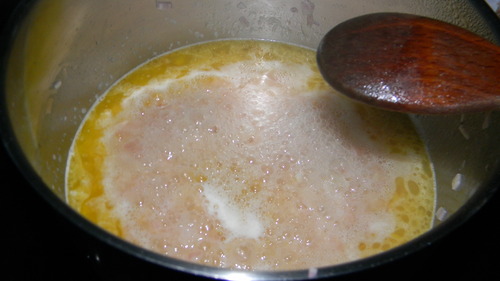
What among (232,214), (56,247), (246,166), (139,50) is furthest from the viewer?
(139,50)

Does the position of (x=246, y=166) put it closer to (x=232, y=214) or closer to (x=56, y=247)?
(x=232, y=214)

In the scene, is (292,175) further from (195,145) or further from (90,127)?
(90,127)

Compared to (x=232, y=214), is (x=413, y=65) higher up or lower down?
higher up

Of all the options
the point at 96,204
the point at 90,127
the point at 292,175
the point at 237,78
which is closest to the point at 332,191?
the point at 292,175

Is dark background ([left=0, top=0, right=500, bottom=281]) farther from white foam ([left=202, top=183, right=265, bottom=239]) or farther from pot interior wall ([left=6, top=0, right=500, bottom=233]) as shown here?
white foam ([left=202, top=183, right=265, bottom=239])

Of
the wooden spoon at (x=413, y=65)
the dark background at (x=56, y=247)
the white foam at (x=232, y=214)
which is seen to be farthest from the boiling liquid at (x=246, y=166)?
the wooden spoon at (x=413, y=65)

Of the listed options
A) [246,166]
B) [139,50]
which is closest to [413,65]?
[246,166]

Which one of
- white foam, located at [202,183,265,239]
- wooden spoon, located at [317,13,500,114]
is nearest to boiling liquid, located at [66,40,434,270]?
white foam, located at [202,183,265,239]
